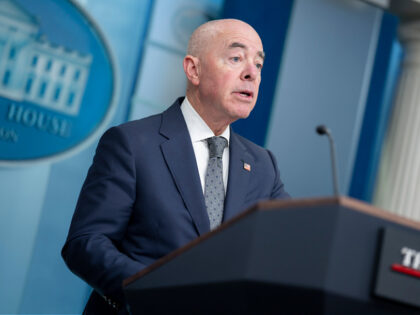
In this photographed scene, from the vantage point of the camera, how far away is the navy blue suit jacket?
168 cm

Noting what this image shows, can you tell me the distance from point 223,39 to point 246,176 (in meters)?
0.45

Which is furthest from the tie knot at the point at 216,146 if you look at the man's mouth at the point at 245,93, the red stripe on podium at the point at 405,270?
the red stripe on podium at the point at 405,270

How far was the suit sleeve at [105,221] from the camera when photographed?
154 cm

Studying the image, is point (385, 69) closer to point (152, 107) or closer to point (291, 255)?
point (152, 107)

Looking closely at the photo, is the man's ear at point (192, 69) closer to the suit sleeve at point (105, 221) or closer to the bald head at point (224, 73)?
the bald head at point (224, 73)

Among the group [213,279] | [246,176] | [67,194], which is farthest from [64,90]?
[213,279]

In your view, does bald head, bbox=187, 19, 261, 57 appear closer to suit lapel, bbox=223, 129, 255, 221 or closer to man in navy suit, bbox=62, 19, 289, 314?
man in navy suit, bbox=62, 19, 289, 314

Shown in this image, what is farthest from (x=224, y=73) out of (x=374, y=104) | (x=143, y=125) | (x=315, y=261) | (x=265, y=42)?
(x=374, y=104)

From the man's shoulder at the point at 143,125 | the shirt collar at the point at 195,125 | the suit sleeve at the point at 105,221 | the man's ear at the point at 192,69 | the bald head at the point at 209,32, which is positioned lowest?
the suit sleeve at the point at 105,221

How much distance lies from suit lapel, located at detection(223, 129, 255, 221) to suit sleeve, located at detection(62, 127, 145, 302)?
10.5 inches

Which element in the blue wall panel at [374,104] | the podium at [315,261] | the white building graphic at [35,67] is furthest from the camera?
the blue wall panel at [374,104]

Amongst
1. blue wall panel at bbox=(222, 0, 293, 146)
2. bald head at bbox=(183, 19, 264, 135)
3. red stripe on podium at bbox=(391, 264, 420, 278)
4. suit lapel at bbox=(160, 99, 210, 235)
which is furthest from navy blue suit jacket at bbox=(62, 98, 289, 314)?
blue wall panel at bbox=(222, 0, 293, 146)

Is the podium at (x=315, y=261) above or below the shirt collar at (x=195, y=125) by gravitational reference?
below

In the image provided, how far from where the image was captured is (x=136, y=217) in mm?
1762
